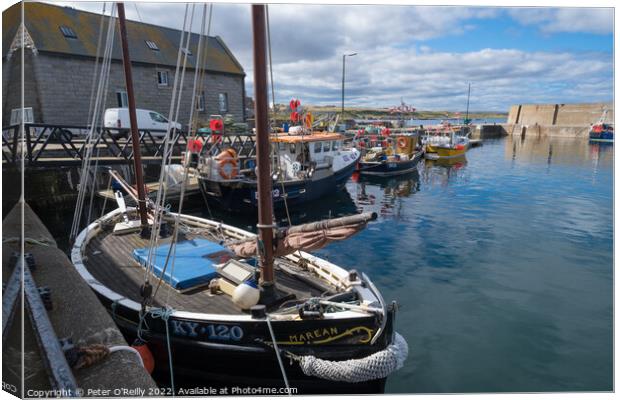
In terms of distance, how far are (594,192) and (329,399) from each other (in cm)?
2412

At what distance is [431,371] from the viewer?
6918 mm

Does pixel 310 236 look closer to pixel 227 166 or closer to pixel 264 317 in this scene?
pixel 264 317

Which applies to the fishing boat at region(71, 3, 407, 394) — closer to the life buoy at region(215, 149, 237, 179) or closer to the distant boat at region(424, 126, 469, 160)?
the life buoy at region(215, 149, 237, 179)

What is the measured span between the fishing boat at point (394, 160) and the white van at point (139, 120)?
1438cm

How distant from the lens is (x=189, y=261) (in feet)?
24.8

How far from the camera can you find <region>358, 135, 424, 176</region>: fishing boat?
3014 centimetres

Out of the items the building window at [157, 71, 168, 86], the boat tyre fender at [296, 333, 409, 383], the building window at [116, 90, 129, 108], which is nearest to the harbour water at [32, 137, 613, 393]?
the boat tyre fender at [296, 333, 409, 383]

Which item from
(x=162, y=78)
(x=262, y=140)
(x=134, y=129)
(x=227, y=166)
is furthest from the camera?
(x=162, y=78)

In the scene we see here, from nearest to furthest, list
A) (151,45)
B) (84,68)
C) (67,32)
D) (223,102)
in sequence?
(84,68) → (67,32) → (151,45) → (223,102)

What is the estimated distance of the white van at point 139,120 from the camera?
2278 cm

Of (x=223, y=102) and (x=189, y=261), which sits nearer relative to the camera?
(x=189, y=261)

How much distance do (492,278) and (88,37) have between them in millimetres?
25963

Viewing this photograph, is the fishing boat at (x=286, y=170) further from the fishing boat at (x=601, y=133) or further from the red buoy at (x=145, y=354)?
the fishing boat at (x=601, y=133)

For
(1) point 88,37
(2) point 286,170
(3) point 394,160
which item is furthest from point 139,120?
(3) point 394,160
